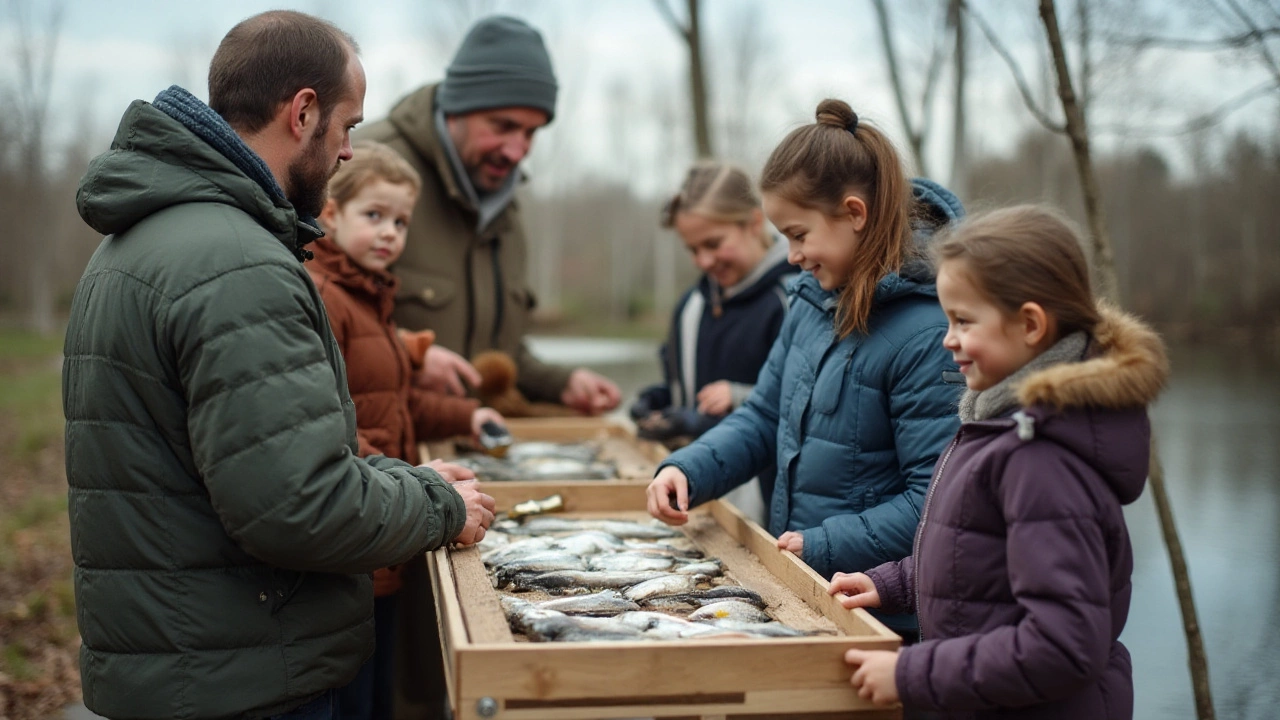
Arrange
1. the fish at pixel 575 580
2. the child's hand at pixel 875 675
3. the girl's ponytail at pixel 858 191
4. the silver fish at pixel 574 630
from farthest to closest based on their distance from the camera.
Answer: the girl's ponytail at pixel 858 191 → the fish at pixel 575 580 → the silver fish at pixel 574 630 → the child's hand at pixel 875 675

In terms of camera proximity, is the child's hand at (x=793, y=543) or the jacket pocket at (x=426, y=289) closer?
the child's hand at (x=793, y=543)

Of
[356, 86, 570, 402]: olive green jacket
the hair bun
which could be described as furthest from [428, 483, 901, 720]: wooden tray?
[356, 86, 570, 402]: olive green jacket

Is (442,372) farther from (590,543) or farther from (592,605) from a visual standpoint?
(592,605)

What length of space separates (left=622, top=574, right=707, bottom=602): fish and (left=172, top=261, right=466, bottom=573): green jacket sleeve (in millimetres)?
777

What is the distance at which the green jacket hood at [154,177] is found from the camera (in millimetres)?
2574

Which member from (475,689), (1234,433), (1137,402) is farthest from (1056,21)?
(1234,433)

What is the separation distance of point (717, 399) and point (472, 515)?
1854 millimetres

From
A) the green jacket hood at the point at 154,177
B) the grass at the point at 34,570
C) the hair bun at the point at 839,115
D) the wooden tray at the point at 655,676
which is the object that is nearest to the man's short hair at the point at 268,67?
the green jacket hood at the point at 154,177

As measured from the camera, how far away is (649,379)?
73.5 feet

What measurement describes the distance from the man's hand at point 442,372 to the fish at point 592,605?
2376 mm

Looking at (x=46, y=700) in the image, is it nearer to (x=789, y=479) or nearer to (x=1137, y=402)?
(x=789, y=479)

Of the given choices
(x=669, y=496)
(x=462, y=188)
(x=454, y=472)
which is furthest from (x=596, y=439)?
(x=454, y=472)

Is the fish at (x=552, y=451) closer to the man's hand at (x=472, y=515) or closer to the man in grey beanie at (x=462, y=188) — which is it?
the man in grey beanie at (x=462, y=188)

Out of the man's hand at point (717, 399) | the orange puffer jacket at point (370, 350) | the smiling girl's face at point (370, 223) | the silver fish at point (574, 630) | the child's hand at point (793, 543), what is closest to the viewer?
the silver fish at point (574, 630)
